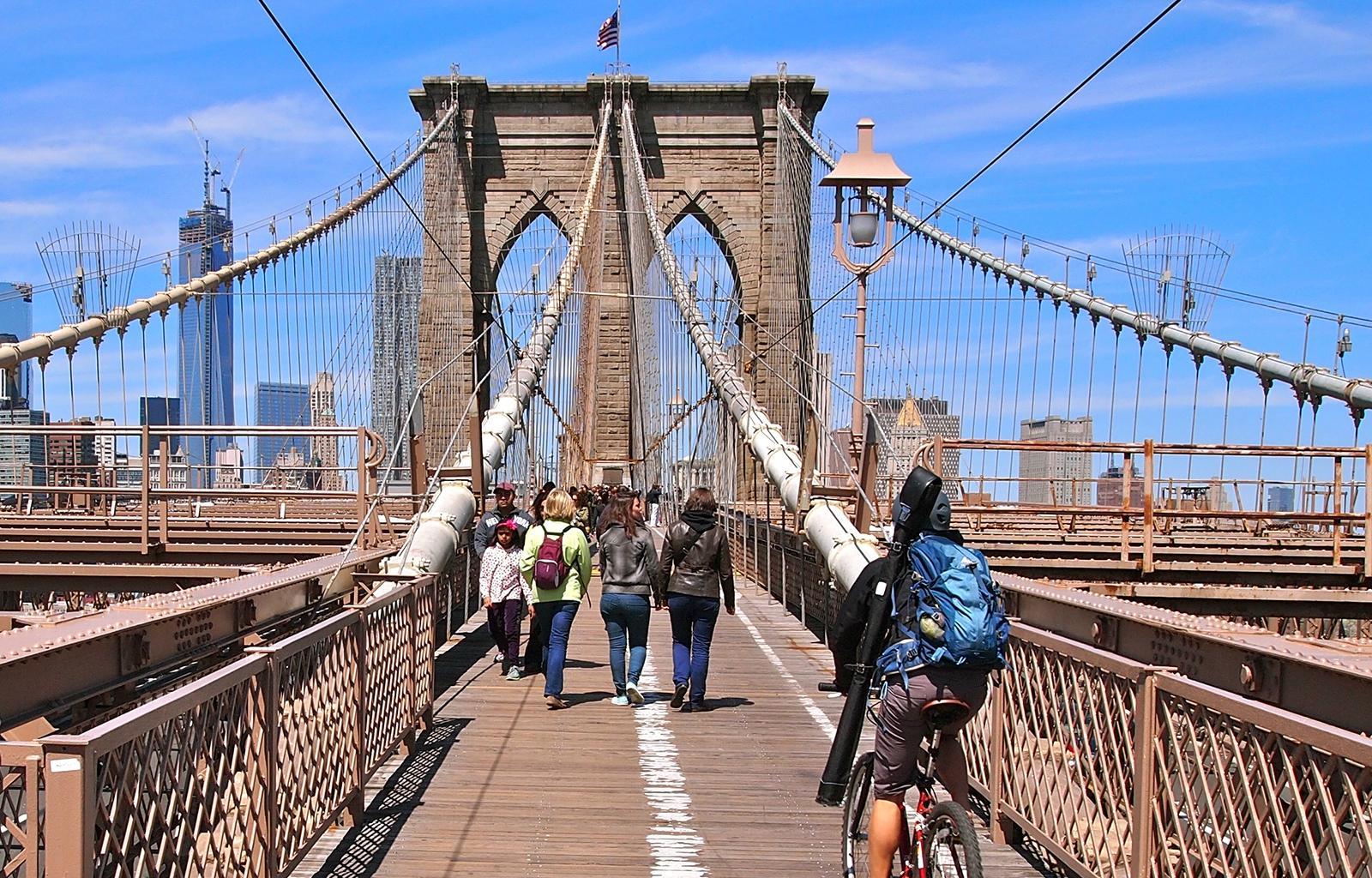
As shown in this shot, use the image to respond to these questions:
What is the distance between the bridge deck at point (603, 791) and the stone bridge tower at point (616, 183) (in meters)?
28.3

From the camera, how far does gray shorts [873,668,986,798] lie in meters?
4.02

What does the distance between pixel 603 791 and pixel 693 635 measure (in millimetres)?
2429

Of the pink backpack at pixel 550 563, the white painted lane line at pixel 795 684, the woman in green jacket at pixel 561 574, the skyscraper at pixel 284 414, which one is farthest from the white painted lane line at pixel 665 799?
the skyscraper at pixel 284 414

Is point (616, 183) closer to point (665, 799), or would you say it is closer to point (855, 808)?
point (665, 799)

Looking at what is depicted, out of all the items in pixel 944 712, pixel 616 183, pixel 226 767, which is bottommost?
pixel 226 767

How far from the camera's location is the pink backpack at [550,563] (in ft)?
29.3

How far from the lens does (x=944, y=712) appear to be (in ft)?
13.2

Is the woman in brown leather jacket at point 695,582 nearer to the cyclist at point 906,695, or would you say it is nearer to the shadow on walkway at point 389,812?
the shadow on walkway at point 389,812

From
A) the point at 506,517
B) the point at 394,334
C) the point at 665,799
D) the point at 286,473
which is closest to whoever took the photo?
the point at 665,799

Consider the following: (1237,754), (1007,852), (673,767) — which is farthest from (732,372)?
(1237,754)

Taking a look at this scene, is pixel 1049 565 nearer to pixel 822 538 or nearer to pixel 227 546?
pixel 822 538

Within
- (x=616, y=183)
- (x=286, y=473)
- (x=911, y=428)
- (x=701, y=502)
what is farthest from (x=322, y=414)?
(x=701, y=502)

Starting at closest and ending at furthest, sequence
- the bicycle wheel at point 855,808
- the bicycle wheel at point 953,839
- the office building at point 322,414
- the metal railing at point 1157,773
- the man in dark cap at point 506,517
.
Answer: the metal railing at point 1157,773 < the bicycle wheel at point 953,839 < the bicycle wheel at point 855,808 < the man in dark cap at point 506,517 < the office building at point 322,414

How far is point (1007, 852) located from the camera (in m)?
5.54
